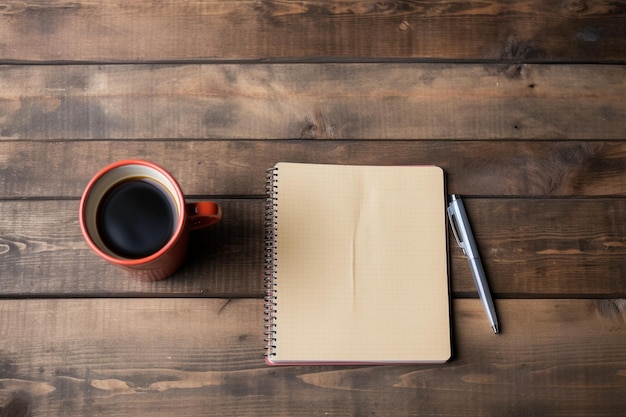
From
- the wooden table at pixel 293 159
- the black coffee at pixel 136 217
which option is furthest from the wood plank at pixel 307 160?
the black coffee at pixel 136 217

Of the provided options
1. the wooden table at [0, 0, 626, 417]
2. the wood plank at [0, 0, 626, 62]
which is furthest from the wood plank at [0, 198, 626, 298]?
the wood plank at [0, 0, 626, 62]

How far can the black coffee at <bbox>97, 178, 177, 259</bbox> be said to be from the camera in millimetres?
596

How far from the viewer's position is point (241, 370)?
67cm

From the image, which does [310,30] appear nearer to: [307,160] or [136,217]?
[307,160]

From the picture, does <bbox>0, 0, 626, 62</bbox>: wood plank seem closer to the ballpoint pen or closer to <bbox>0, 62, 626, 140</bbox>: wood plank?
<bbox>0, 62, 626, 140</bbox>: wood plank

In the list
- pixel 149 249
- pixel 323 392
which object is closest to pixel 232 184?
pixel 149 249

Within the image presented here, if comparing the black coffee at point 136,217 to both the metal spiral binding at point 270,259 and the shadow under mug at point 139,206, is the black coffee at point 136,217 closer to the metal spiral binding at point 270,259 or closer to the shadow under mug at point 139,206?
the shadow under mug at point 139,206

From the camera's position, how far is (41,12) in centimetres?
77

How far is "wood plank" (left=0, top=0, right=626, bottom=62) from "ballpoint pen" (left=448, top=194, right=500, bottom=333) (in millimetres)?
213

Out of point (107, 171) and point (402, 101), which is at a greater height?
point (402, 101)

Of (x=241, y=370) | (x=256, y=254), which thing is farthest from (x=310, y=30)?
(x=241, y=370)

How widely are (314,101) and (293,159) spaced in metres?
0.08

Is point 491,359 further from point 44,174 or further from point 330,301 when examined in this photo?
point 44,174

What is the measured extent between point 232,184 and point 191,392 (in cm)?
25
